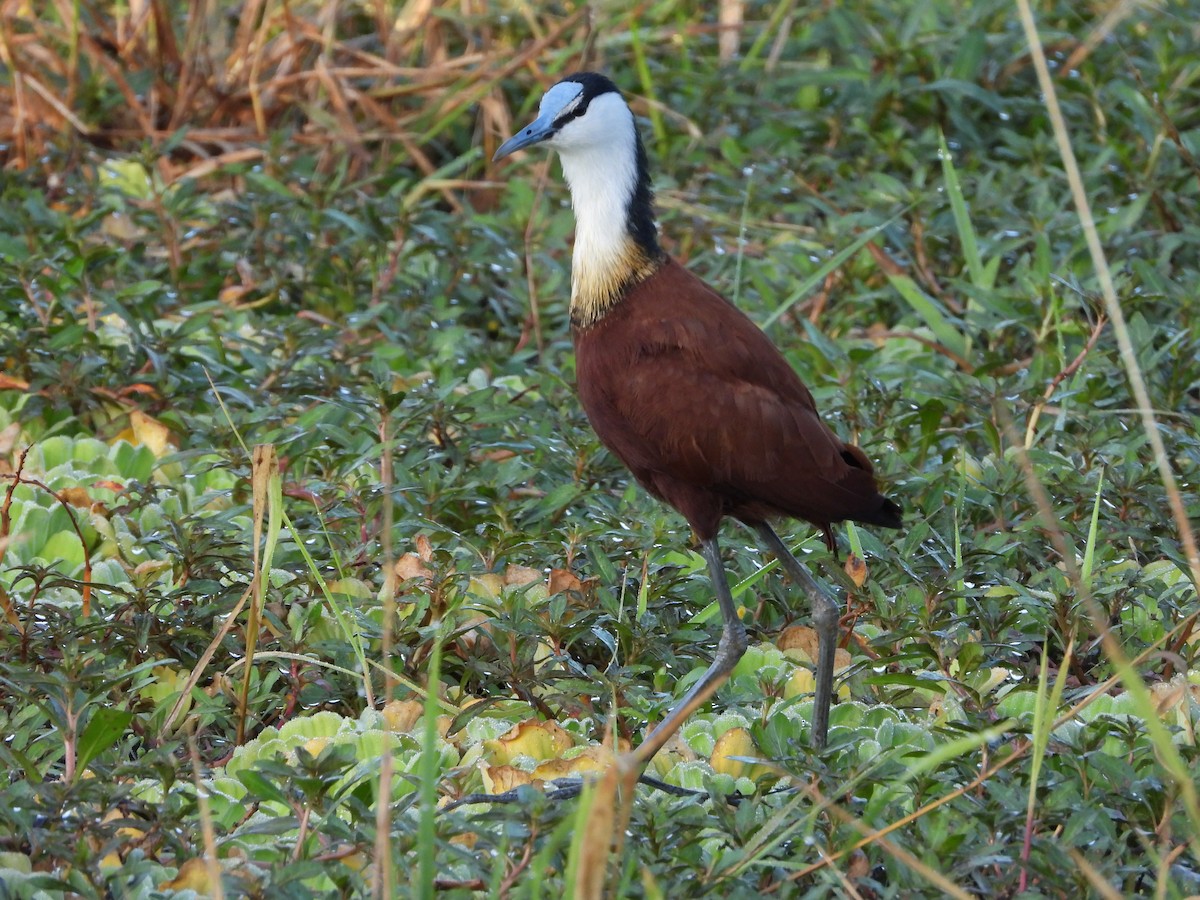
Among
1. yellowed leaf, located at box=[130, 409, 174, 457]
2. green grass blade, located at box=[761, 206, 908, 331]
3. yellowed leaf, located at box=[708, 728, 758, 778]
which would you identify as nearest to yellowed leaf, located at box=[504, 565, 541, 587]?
yellowed leaf, located at box=[708, 728, 758, 778]

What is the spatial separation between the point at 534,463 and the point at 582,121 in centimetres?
108

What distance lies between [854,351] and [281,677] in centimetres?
247

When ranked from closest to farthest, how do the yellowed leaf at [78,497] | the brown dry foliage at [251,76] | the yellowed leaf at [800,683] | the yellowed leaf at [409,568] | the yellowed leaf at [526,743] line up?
the yellowed leaf at [526,743]
the yellowed leaf at [800,683]
the yellowed leaf at [409,568]
the yellowed leaf at [78,497]
the brown dry foliage at [251,76]

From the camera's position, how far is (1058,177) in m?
6.23

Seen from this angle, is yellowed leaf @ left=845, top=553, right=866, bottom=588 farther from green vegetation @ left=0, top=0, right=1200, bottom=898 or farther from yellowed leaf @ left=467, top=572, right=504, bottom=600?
yellowed leaf @ left=467, top=572, right=504, bottom=600

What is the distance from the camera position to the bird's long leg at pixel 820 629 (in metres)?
3.42

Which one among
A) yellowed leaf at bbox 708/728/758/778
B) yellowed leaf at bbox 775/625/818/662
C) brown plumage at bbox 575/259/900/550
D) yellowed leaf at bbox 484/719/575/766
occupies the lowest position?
yellowed leaf at bbox 775/625/818/662

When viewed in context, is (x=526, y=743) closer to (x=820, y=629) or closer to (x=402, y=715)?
(x=402, y=715)

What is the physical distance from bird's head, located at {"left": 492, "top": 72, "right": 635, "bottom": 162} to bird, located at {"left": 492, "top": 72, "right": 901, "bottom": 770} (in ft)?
0.61

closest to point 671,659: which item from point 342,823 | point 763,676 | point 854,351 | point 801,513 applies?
point 763,676

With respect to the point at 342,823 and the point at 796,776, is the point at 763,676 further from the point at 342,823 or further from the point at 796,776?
the point at 342,823

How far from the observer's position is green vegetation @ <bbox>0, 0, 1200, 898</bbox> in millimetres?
2797

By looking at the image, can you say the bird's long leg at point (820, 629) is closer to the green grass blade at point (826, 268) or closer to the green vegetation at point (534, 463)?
the green vegetation at point (534, 463)

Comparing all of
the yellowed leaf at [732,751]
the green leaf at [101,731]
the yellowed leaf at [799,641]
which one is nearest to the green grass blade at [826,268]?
the yellowed leaf at [799,641]
